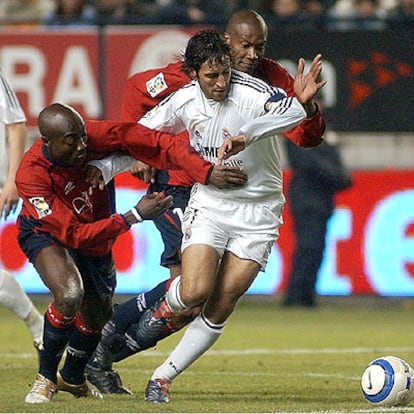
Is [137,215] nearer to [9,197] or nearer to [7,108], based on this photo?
[9,197]

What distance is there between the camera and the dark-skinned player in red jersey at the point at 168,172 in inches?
317

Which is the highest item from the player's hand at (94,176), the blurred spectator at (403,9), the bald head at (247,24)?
the bald head at (247,24)

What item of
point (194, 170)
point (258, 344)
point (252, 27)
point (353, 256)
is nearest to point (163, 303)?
point (194, 170)

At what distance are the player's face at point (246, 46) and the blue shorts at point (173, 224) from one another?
0.98 meters

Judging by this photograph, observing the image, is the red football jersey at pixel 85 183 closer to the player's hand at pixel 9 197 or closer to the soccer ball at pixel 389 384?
the player's hand at pixel 9 197

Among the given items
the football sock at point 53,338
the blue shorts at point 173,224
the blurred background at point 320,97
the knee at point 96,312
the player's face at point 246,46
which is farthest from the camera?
the blurred background at point 320,97

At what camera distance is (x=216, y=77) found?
754cm

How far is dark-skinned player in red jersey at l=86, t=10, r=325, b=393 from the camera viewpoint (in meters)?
8.06

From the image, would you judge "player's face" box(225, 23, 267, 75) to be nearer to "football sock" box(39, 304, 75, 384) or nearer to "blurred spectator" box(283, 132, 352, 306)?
"football sock" box(39, 304, 75, 384)

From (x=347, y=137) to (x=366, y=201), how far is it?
2.46 ft

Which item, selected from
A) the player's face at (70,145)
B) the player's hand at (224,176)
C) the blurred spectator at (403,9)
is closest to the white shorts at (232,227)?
the player's hand at (224,176)

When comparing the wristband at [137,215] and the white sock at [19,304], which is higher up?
the wristband at [137,215]

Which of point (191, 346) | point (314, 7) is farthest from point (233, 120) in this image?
point (314, 7)

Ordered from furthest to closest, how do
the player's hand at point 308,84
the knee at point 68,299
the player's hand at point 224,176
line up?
the player's hand at point 308,84 → the player's hand at point 224,176 → the knee at point 68,299
